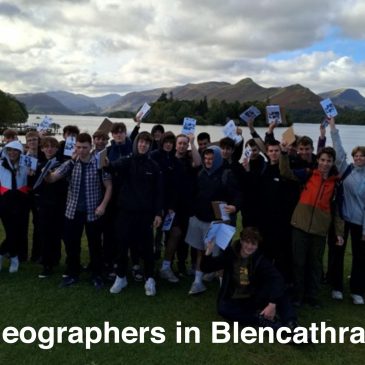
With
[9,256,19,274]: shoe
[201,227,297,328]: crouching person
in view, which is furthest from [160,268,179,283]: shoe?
[9,256,19,274]: shoe

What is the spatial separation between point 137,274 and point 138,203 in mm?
1485

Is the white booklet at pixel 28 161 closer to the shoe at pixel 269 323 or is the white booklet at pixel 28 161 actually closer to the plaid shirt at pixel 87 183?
the plaid shirt at pixel 87 183

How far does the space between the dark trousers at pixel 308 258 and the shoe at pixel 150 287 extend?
211 cm

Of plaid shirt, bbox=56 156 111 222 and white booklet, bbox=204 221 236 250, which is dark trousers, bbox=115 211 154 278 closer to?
plaid shirt, bbox=56 156 111 222

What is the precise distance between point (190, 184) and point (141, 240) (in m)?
1.21

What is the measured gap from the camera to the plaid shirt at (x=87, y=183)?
6.05 m

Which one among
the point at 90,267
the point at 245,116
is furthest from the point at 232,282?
the point at 245,116

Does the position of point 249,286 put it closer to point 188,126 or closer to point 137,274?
point 137,274

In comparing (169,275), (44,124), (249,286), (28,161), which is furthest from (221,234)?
Answer: (44,124)

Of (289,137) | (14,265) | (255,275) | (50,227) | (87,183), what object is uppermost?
(289,137)

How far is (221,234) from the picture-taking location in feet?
16.7

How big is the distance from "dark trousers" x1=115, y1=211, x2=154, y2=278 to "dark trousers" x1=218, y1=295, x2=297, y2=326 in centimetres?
137

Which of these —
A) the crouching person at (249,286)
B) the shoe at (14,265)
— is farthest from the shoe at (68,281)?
the crouching person at (249,286)

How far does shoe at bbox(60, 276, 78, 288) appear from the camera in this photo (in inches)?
244
